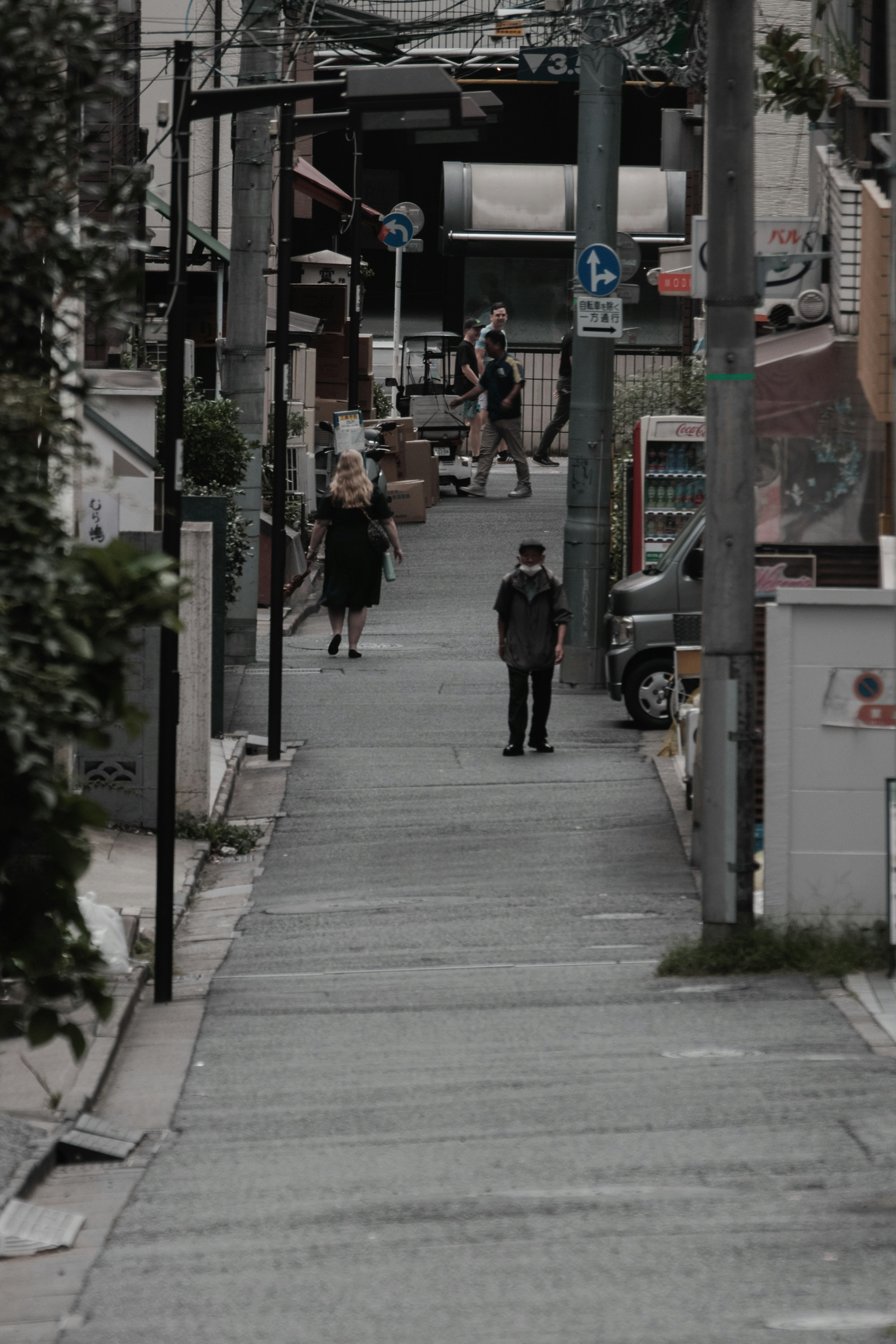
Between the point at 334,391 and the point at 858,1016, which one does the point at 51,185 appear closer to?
the point at 858,1016

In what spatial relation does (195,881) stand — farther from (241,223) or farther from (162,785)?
(241,223)

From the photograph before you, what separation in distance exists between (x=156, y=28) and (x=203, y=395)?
779 centimetres

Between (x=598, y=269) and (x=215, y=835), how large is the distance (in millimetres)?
7484

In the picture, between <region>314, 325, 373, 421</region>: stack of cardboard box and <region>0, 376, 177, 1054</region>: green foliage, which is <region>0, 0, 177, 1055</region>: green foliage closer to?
<region>0, 376, 177, 1054</region>: green foliage

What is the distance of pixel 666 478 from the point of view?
63.2ft

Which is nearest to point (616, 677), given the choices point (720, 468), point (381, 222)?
point (720, 468)

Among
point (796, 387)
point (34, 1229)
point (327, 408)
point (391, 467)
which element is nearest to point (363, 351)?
point (327, 408)

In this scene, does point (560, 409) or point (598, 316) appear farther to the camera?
point (560, 409)

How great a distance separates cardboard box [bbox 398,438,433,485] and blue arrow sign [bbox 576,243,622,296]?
33.7ft

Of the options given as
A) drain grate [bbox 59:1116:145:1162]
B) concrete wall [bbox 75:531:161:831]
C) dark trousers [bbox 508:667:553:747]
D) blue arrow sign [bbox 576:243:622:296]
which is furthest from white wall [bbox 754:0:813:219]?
drain grate [bbox 59:1116:145:1162]

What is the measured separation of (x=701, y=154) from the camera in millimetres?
27781

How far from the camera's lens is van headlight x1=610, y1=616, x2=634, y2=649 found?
1658 cm

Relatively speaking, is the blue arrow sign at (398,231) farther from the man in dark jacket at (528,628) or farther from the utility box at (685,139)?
the man in dark jacket at (528,628)

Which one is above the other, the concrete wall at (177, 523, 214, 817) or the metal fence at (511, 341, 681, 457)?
the metal fence at (511, 341, 681, 457)
